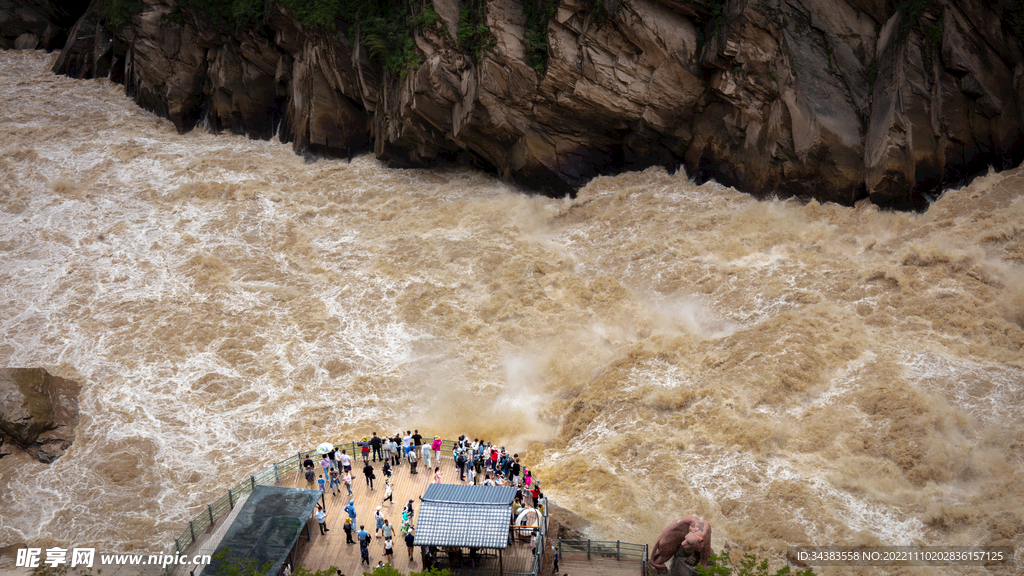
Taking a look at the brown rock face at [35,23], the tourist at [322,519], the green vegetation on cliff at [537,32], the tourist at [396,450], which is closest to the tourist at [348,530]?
the tourist at [322,519]

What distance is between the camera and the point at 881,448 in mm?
25500

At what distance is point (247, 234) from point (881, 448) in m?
34.1

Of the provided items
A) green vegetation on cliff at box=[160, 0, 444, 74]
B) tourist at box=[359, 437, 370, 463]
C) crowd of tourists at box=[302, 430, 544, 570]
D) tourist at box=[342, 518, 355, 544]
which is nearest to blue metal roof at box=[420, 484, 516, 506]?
crowd of tourists at box=[302, 430, 544, 570]

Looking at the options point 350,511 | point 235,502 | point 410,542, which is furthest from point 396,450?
point 235,502

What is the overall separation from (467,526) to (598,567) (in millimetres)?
4097

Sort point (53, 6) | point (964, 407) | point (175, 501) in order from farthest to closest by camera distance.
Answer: point (53, 6) → point (175, 501) → point (964, 407)

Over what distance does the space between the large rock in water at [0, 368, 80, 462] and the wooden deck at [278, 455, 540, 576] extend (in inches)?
483

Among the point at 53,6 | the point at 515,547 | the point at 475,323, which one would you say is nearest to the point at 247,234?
the point at 475,323

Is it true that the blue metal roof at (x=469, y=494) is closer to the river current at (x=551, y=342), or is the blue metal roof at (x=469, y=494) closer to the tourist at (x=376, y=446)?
the tourist at (x=376, y=446)

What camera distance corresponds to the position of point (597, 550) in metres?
22.4

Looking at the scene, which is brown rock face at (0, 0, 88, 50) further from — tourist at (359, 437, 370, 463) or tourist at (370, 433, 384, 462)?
tourist at (370, 433, 384, 462)

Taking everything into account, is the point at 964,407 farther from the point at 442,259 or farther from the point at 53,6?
the point at 53,6

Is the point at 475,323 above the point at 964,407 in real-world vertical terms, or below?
below

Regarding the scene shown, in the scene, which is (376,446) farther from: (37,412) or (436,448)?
(37,412)
